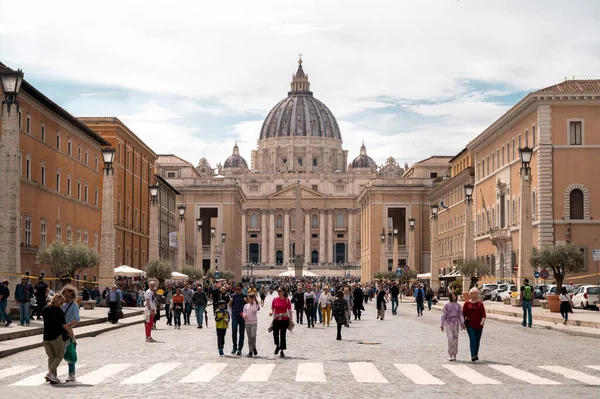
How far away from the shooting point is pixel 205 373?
18109 millimetres

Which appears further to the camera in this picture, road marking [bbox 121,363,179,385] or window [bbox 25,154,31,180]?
window [bbox 25,154,31,180]

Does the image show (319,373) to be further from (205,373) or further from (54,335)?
(54,335)

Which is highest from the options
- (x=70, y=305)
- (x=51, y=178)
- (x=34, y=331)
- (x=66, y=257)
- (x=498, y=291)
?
(x=51, y=178)

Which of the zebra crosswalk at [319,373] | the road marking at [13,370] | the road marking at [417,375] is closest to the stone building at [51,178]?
the road marking at [13,370]

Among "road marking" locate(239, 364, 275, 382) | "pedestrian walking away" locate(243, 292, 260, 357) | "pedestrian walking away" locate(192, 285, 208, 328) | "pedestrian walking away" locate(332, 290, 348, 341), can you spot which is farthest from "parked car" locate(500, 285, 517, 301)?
"road marking" locate(239, 364, 275, 382)

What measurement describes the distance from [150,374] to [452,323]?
6804 mm

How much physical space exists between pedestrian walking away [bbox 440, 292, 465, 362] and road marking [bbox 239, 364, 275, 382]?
389 cm

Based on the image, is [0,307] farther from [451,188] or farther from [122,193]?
[451,188]

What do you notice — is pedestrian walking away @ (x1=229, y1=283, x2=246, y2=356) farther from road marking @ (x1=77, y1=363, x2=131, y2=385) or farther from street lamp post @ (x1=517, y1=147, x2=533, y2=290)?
street lamp post @ (x1=517, y1=147, x2=533, y2=290)

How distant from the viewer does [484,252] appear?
8406 centimetres

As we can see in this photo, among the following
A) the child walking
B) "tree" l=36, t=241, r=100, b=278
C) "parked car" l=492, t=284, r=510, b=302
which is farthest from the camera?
"parked car" l=492, t=284, r=510, b=302

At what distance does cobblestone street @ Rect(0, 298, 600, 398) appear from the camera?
50.4 feet

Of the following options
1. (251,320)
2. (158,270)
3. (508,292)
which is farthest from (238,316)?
(508,292)

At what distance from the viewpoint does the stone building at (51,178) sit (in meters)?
50.5
